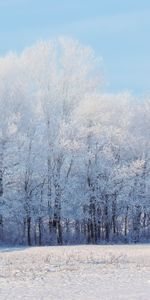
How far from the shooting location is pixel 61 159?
45156mm

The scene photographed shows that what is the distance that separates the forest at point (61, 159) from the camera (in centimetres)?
4369

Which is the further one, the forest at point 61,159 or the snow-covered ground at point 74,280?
the forest at point 61,159

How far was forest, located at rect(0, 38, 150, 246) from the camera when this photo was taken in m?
43.7

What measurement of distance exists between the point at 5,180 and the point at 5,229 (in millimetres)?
3828

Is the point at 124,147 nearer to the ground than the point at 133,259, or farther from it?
farther from it

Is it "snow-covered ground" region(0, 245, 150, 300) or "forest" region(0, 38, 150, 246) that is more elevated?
"forest" region(0, 38, 150, 246)

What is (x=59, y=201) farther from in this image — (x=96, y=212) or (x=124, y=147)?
(x=124, y=147)

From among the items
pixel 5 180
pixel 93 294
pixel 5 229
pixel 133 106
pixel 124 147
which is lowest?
pixel 93 294

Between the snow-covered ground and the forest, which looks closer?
the snow-covered ground

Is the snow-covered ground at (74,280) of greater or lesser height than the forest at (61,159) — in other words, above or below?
below

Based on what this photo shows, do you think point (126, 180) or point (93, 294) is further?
point (126, 180)

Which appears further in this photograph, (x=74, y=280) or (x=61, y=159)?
(x=61, y=159)

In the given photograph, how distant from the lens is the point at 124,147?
160 ft

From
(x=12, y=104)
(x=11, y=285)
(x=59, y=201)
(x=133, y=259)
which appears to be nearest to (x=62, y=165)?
(x=59, y=201)
